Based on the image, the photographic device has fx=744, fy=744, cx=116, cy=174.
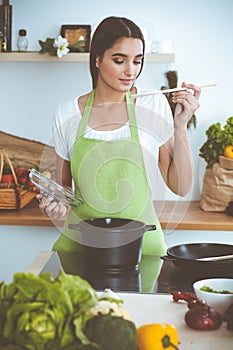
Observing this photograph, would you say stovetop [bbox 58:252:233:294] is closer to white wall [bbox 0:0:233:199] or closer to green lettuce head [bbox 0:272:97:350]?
green lettuce head [bbox 0:272:97:350]

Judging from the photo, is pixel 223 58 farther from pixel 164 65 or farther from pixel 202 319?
pixel 202 319

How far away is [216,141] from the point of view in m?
3.36

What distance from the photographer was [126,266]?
80.1 inches

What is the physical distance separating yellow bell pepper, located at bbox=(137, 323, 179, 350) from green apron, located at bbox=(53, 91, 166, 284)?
1.09 metres

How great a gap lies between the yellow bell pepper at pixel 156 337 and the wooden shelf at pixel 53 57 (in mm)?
2271

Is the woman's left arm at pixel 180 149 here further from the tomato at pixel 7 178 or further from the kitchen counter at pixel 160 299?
the tomato at pixel 7 178

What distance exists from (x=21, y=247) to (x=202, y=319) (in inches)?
73.1

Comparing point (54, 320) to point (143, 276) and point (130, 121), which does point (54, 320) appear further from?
point (130, 121)

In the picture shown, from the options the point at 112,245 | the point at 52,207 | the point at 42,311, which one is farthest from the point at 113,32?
the point at 42,311

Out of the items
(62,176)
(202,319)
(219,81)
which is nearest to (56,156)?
(62,176)

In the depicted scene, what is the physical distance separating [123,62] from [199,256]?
0.65 metres

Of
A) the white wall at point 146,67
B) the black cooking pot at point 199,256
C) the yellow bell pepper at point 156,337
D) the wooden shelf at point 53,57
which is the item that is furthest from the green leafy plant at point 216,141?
the yellow bell pepper at point 156,337

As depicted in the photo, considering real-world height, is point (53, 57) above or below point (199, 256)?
above

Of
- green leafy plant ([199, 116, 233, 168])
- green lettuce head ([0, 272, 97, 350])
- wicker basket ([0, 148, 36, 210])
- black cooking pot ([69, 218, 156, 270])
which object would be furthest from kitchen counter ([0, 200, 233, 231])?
green lettuce head ([0, 272, 97, 350])
